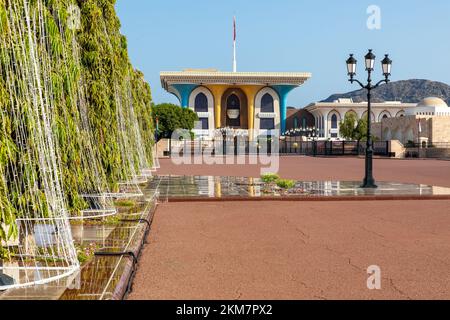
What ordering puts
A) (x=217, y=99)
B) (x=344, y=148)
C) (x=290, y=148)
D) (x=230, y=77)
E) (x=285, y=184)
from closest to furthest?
(x=285, y=184) < (x=344, y=148) < (x=290, y=148) < (x=230, y=77) < (x=217, y=99)

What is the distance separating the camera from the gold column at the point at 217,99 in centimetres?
10975

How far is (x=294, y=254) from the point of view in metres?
8.33

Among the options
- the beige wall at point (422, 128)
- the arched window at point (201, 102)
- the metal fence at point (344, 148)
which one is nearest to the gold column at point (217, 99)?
the arched window at point (201, 102)

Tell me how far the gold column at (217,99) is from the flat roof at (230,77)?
3574mm

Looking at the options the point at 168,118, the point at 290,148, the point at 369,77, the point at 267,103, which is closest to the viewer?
the point at 369,77

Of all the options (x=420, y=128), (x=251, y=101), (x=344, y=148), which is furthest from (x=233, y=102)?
(x=344, y=148)

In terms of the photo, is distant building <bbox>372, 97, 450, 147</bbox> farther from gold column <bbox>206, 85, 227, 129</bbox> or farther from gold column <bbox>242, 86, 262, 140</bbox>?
gold column <bbox>206, 85, 227, 129</bbox>

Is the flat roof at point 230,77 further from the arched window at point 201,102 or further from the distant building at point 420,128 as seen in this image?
the distant building at point 420,128

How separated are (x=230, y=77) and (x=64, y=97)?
97.3 metres

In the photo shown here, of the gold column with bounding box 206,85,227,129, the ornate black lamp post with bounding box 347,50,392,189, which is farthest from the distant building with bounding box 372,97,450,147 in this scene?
the ornate black lamp post with bounding box 347,50,392,189

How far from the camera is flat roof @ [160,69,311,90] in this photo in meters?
105

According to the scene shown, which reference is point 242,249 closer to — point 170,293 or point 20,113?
point 170,293

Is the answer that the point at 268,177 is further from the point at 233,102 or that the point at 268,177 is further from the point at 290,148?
the point at 233,102
